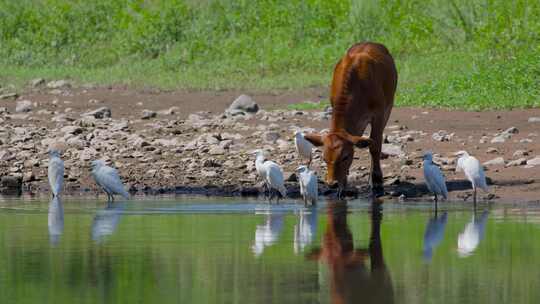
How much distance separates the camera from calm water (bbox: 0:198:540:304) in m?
7.81

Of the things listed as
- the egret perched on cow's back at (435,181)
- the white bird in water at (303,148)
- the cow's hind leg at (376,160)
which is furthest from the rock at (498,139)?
the egret perched on cow's back at (435,181)

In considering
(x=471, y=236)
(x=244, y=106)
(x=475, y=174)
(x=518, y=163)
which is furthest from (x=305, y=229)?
(x=244, y=106)

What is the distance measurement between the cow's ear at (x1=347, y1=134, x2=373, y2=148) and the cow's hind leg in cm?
97

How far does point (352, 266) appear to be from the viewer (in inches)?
350

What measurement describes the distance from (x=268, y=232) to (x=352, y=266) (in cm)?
231

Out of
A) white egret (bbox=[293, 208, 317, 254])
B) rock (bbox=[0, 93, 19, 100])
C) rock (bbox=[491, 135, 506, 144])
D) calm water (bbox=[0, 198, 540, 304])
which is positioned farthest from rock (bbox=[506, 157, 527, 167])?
rock (bbox=[0, 93, 19, 100])

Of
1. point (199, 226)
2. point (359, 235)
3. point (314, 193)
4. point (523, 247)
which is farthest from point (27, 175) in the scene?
point (523, 247)

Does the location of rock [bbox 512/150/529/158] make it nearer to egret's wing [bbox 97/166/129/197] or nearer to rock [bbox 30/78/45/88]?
egret's wing [bbox 97/166/129/197]

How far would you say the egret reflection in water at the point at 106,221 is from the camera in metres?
10.9

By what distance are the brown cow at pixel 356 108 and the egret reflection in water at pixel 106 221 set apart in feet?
7.20

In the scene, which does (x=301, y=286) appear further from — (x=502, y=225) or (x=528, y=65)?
(x=528, y=65)

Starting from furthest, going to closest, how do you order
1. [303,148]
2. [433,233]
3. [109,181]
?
[303,148]
[109,181]
[433,233]

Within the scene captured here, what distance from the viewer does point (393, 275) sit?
8445 millimetres

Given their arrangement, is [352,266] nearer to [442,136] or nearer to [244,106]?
[442,136]
